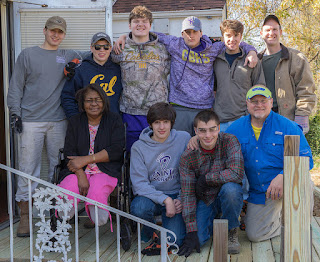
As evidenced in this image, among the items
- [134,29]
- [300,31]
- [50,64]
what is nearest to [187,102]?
[134,29]

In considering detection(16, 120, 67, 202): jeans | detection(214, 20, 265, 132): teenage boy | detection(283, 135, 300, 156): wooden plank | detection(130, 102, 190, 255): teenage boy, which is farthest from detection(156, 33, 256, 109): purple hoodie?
detection(283, 135, 300, 156): wooden plank

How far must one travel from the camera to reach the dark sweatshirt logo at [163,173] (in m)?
3.85

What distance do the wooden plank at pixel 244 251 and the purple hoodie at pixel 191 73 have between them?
1.34 meters

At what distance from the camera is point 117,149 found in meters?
3.89

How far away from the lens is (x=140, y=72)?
419 centimetres

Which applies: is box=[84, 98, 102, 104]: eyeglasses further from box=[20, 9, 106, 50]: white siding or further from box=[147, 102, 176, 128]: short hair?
box=[20, 9, 106, 50]: white siding

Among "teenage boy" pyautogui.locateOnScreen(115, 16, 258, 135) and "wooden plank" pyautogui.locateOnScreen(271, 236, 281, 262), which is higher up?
"teenage boy" pyautogui.locateOnScreen(115, 16, 258, 135)

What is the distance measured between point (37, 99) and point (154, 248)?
1914 mm

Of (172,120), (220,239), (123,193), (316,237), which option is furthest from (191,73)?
(220,239)

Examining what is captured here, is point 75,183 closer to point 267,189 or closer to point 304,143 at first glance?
point 267,189

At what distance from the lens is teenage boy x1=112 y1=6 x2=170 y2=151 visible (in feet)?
13.7

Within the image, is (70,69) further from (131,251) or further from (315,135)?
(315,135)

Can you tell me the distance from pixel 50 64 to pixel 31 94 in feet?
1.19

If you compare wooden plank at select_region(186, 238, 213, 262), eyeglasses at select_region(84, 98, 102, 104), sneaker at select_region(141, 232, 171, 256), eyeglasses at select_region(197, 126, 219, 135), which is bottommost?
wooden plank at select_region(186, 238, 213, 262)
